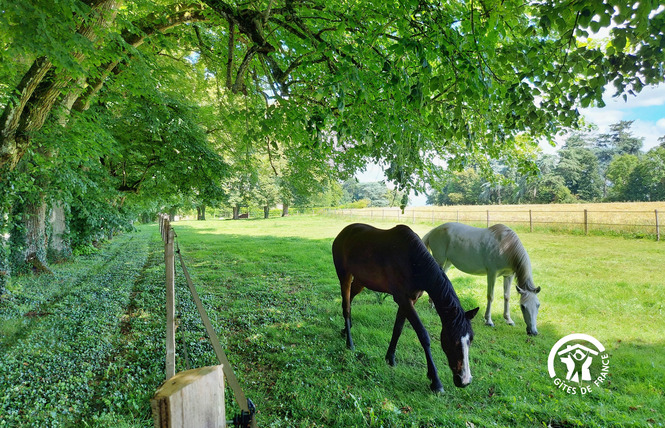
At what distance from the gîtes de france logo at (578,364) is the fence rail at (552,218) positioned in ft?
14.1

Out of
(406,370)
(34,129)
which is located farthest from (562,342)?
(34,129)

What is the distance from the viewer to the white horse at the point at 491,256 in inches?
167

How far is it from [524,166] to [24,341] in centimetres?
748

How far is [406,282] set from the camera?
345cm

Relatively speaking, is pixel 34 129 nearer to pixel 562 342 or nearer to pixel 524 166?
pixel 524 166

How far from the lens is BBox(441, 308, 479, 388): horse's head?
288cm

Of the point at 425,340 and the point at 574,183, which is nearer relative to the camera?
the point at 425,340

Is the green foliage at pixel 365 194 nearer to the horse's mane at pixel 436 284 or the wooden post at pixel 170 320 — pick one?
the horse's mane at pixel 436 284

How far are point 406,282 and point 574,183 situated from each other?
15.2m

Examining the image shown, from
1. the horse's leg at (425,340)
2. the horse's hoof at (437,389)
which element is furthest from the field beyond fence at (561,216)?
the horse's hoof at (437,389)

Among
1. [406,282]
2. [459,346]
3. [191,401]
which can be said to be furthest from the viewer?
[406,282]

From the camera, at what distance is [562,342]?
3.82m

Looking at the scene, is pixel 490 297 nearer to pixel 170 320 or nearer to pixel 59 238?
pixel 170 320

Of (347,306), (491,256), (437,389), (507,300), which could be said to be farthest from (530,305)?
(347,306)
